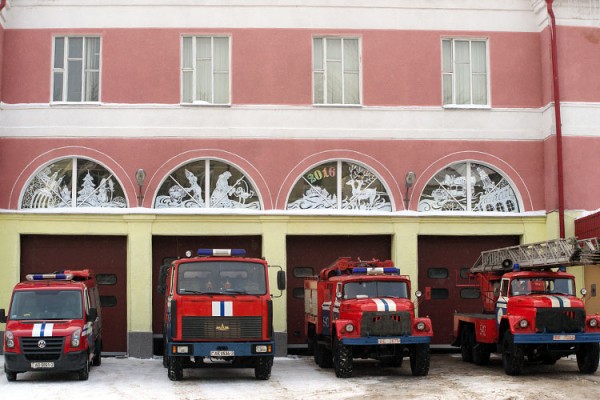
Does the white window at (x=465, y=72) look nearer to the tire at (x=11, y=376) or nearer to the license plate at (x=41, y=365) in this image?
the license plate at (x=41, y=365)

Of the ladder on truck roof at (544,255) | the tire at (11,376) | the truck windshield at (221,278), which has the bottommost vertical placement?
the tire at (11,376)

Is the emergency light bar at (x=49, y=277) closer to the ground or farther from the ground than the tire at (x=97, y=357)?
farther from the ground

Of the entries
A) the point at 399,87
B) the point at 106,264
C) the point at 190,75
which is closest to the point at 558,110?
the point at 399,87

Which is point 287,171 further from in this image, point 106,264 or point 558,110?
point 558,110

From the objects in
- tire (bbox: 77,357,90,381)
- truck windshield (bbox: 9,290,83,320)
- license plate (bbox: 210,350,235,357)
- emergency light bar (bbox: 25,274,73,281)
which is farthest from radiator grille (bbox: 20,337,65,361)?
license plate (bbox: 210,350,235,357)

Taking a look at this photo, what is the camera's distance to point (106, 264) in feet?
77.6

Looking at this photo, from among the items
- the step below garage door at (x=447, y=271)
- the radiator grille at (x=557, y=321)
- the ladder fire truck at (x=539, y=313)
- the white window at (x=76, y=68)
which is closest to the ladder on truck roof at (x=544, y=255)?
the ladder fire truck at (x=539, y=313)

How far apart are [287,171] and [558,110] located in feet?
22.6

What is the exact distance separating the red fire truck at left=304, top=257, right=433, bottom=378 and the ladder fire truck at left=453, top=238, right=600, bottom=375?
177 cm

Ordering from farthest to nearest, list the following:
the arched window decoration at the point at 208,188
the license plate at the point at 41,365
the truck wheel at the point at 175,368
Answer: the arched window decoration at the point at 208,188 < the truck wheel at the point at 175,368 < the license plate at the point at 41,365

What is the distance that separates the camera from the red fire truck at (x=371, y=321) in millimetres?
18219

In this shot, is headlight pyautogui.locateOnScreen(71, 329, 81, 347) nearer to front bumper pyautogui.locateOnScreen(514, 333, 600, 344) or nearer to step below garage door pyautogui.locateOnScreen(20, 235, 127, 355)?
step below garage door pyautogui.locateOnScreen(20, 235, 127, 355)

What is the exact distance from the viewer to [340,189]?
933 inches

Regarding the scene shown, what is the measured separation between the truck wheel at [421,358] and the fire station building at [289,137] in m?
5.01
